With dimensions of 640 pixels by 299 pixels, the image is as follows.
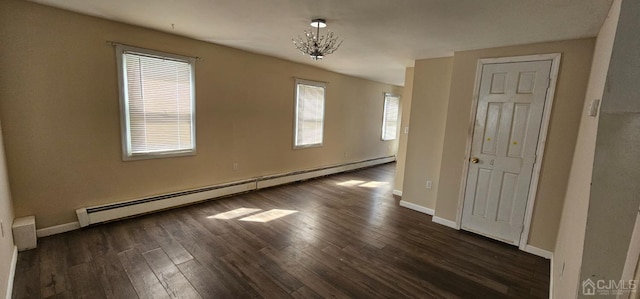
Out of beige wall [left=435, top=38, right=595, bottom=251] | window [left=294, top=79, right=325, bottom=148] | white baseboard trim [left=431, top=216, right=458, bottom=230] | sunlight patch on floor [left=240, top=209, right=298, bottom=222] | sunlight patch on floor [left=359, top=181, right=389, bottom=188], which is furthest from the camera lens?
sunlight patch on floor [left=359, top=181, right=389, bottom=188]

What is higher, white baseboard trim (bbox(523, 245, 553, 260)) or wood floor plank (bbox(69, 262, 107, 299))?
white baseboard trim (bbox(523, 245, 553, 260))

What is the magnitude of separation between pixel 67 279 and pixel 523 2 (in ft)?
13.8

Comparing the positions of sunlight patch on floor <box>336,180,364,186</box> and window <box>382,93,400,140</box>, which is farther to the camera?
window <box>382,93,400,140</box>

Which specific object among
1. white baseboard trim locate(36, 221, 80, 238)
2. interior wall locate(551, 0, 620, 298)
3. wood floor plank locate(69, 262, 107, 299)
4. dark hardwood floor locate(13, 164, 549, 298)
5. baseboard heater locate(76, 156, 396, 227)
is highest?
interior wall locate(551, 0, 620, 298)

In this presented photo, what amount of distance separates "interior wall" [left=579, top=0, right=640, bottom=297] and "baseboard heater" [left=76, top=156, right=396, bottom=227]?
4.04 meters

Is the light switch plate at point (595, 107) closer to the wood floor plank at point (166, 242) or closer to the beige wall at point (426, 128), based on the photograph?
the beige wall at point (426, 128)

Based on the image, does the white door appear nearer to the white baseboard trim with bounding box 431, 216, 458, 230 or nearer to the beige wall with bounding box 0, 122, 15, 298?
the white baseboard trim with bounding box 431, 216, 458, 230

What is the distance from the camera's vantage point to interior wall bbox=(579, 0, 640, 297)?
3.43ft

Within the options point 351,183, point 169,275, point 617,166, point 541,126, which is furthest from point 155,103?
point 541,126

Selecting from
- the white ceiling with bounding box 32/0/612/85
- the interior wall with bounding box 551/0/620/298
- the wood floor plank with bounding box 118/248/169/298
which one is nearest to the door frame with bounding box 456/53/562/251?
the white ceiling with bounding box 32/0/612/85

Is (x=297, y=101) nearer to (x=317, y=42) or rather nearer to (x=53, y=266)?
(x=317, y=42)

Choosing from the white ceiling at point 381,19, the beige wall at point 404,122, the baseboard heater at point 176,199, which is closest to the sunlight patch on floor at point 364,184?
the beige wall at point 404,122

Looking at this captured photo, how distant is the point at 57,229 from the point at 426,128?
4.82 meters

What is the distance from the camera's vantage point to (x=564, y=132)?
2.74 metres
